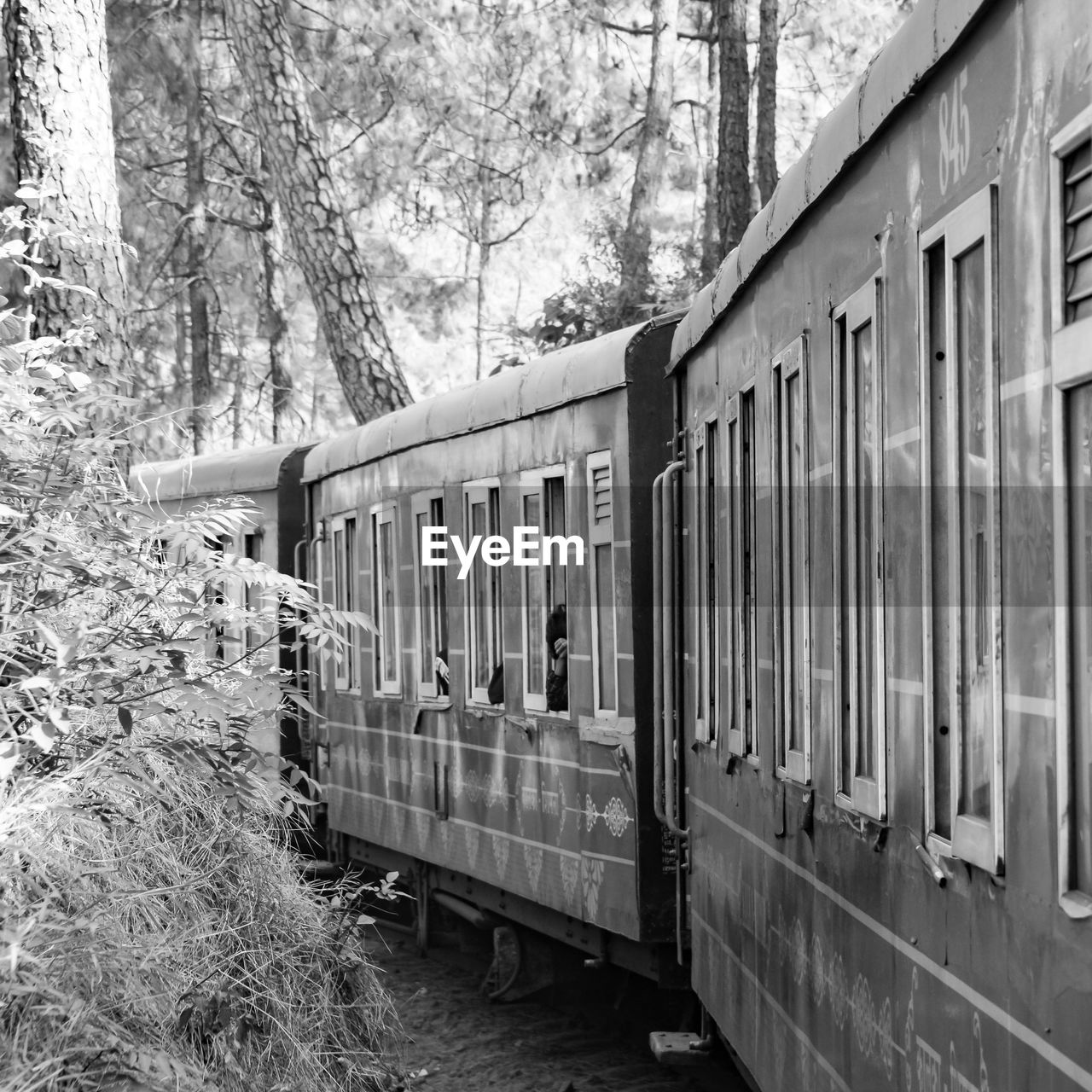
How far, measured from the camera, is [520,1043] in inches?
376

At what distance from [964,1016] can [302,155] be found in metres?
17.3

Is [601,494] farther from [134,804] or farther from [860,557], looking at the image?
[860,557]

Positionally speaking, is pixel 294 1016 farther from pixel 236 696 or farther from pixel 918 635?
pixel 918 635

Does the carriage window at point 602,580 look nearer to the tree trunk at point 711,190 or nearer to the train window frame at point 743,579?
the train window frame at point 743,579

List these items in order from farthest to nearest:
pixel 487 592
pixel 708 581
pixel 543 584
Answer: pixel 487 592 → pixel 543 584 → pixel 708 581

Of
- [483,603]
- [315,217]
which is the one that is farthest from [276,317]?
[483,603]

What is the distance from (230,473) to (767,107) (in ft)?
25.1

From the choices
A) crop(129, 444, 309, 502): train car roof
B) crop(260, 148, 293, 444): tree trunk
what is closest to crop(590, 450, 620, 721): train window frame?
crop(129, 444, 309, 502): train car roof

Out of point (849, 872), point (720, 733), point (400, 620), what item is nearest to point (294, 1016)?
point (720, 733)

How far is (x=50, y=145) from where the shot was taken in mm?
7887

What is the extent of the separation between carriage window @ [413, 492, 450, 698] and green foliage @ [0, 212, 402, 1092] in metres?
4.06

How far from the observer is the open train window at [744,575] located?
590 centimetres

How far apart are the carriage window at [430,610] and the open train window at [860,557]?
6654 mm

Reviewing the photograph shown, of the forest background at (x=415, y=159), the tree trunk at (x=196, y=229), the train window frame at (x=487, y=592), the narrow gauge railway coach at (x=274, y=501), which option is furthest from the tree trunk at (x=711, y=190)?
the train window frame at (x=487, y=592)
